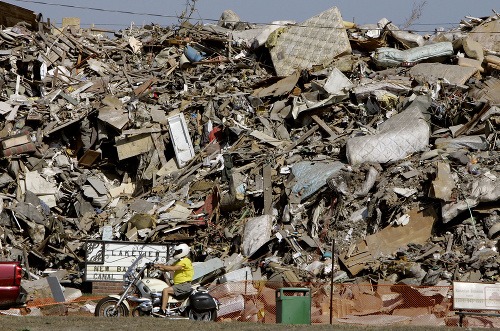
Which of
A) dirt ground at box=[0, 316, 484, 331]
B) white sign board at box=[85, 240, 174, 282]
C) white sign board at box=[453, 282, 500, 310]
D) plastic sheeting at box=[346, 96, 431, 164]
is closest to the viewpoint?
dirt ground at box=[0, 316, 484, 331]

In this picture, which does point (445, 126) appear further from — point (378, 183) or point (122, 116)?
point (122, 116)

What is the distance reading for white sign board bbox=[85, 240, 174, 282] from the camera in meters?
16.5

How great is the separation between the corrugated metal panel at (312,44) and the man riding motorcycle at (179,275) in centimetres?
1162

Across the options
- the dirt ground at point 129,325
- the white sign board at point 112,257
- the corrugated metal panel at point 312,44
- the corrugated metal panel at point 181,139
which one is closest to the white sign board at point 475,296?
the dirt ground at point 129,325

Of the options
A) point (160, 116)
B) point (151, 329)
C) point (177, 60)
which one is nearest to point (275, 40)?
point (177, 60)

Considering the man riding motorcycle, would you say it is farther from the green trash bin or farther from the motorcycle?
the green trash bin

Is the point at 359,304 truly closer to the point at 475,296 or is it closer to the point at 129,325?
the point at 475,296

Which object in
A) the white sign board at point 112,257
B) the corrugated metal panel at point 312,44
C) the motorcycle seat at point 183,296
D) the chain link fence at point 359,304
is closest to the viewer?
the motorcycle seat at point 183,296

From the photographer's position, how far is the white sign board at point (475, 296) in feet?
39.1

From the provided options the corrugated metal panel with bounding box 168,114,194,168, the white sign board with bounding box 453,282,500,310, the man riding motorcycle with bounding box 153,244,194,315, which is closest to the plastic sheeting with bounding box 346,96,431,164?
the corrugated metal panel with bounding box 168,114,194,168

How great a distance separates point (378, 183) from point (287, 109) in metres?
→ 4.28

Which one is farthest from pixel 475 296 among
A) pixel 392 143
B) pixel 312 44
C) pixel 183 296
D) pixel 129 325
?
pixel 312 44

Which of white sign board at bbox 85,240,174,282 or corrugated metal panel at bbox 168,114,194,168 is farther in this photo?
corrugated metal panel at bbox 168,114,194,168

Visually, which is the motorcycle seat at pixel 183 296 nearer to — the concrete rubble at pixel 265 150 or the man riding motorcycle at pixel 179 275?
the man riding motorcycle at pixel 179 275
